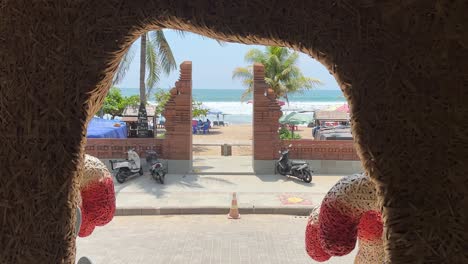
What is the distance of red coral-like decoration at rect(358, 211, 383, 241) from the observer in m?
2.43

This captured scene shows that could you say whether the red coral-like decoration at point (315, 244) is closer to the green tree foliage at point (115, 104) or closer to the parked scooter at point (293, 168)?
the parked scooter at point (293, 168)

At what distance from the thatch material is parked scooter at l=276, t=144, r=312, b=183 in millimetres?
9448

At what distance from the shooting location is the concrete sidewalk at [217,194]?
27.9 feet

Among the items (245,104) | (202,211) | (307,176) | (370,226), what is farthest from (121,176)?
(245,104)

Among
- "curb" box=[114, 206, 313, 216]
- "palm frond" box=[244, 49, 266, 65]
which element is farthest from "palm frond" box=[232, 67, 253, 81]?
"curb" box=[114, 206, 313, 216]

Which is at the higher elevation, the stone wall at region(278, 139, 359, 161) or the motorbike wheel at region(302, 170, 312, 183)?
the stone wall at region(278, 139, 359, 161)

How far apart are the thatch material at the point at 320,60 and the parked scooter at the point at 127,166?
30.3 ft

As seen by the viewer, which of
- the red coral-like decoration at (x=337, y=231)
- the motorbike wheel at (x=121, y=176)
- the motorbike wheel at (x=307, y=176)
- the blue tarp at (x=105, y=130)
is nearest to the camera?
the red coral-like decoration at (x=337, y=231)

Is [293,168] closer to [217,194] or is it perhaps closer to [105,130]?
[217,194]

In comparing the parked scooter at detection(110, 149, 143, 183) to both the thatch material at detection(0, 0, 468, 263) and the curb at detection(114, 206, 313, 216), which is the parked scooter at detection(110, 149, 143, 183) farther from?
the thatch material at detection(0, 0, 468, 263)

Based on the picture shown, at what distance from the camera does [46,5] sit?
59.3 inches

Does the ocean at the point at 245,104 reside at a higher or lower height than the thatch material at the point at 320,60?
higher

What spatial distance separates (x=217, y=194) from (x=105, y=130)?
5.17 meters

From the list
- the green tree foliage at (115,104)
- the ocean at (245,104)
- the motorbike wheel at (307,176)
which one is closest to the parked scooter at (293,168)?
the motorbike wheel at (307,176)
